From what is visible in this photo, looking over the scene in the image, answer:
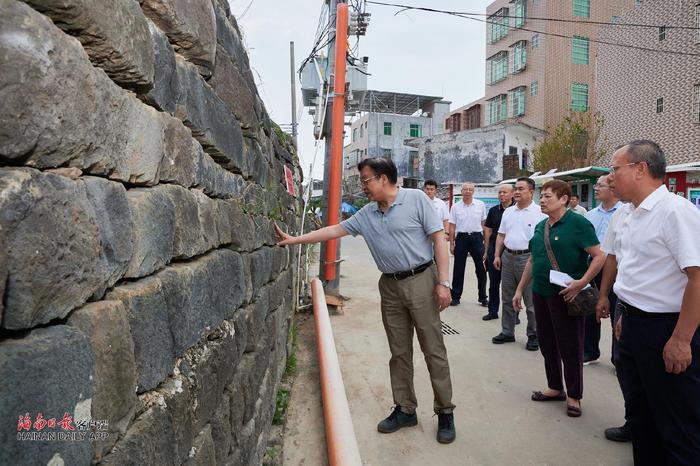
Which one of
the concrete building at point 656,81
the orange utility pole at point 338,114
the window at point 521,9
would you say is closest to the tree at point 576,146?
the concrete building at point 656,81

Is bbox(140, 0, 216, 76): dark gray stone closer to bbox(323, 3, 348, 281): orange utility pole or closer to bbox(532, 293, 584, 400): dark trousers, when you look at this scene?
bbox(532, 293, 584, 400): dark trousers

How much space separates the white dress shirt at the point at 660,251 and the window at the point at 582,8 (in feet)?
94.8

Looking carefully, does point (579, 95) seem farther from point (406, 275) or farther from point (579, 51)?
point (406, 275)

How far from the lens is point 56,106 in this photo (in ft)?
2.93

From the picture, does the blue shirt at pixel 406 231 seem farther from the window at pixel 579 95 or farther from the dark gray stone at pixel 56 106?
the window at pixel 579 95

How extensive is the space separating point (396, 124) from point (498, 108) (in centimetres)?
1157

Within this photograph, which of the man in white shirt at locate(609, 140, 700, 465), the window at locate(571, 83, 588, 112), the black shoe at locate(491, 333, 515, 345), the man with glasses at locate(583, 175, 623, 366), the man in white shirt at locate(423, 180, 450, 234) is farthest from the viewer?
the window at locate(571, 83, 588, 112)

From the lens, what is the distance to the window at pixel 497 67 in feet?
98.4

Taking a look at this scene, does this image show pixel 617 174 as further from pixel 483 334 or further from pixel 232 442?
pixel 483 334

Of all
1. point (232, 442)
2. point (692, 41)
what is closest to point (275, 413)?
point (232, 442)

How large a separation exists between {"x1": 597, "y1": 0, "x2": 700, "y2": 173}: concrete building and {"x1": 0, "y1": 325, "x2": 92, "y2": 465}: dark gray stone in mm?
18688

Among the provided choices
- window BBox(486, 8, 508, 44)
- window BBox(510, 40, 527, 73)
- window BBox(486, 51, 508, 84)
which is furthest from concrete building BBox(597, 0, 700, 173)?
window BBox(486, 8, 508, 44)

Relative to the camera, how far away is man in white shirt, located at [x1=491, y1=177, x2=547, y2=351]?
17.8 ft

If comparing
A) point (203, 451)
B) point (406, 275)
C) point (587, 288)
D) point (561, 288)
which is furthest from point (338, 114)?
point (203, 451)
